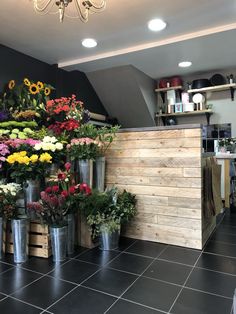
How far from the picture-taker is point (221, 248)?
7.95ft

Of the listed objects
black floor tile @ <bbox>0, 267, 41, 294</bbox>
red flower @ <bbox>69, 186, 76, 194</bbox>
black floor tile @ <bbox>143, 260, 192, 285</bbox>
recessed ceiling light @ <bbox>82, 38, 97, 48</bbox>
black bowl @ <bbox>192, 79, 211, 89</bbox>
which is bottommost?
black floor tile @ <bbox>143, 260, 192, 285</bbox>

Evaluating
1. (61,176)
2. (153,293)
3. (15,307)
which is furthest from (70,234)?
(153,293)

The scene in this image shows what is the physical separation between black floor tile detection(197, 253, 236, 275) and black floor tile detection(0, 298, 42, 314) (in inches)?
50.9

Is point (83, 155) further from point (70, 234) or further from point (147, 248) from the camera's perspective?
point (147, 248)

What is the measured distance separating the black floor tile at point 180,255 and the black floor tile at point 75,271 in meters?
0.65

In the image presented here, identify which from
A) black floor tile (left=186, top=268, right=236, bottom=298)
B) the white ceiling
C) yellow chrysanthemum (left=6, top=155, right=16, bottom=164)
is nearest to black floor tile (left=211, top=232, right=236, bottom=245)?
black floor tile (left=186, top=268, right=236, bottom=298)

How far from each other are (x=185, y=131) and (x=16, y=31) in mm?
2285

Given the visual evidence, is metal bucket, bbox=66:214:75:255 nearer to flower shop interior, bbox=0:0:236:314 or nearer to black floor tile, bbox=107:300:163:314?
flower shop interior, bbox=0:0:236:314

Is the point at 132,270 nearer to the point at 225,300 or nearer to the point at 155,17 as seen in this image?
the point at 225,300

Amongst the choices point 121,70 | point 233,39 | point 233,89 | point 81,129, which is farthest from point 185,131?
point 233,89

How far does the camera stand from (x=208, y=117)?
4754 millimetres

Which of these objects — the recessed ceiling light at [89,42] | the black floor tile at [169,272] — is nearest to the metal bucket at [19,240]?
the black floor tile at [169,272]

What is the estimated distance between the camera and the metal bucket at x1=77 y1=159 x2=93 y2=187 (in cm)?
250

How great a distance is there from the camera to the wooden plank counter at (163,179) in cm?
241
